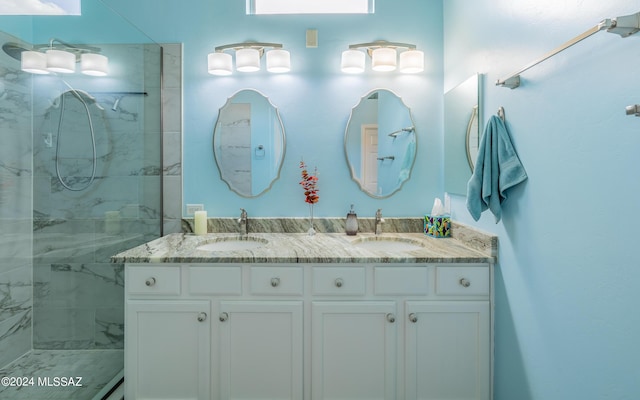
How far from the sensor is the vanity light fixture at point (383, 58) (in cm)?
226

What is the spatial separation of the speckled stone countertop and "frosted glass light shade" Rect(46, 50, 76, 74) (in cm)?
91

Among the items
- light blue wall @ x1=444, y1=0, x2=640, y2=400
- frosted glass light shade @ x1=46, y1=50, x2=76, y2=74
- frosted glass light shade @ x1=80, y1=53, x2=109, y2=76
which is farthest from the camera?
frosted glass light shade @ x1=80, y1=53, x2=109, y2=76

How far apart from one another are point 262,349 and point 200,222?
3.11 feet

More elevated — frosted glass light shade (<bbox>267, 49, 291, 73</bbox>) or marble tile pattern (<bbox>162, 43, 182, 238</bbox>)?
frosted glass light shade (<bbox>267, 49, 291, 73</bbox>)

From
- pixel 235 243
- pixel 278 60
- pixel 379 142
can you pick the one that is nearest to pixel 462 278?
pixel 379 142

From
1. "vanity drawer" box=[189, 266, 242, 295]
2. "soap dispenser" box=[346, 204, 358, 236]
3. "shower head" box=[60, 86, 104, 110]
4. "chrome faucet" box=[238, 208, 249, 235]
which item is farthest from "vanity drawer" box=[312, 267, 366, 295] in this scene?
"shower head" box=[60, 86, 104, 110]

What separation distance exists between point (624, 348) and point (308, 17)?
91.8 inches

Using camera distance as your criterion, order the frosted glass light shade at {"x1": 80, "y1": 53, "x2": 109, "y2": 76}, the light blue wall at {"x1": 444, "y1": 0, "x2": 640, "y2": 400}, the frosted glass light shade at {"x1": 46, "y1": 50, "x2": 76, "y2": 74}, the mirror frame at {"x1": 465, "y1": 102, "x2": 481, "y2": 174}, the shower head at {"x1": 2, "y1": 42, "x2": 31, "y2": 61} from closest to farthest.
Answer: the light blue wall at {"x1": 444, "y1": 0, "x2": 640, "y2": 400} < the shower head at {"x1": 2, "y1": 42, "x2": 31, "y2": 61} < the frosted glass light shade at {"x1": 46, "y1": 50, "x2": 76, "y2": 74} < the frosted glass light shade at {"x1": 80, "y1": 53, "x2": 109, "y2": 76} < the mirror frame at {"x1": 465, "y1": 102, "x2": 481, "y2": 174}

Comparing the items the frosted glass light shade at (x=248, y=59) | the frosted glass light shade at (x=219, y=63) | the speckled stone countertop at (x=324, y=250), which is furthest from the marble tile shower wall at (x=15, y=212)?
the frosted glass light shade at (x=248, y=59)

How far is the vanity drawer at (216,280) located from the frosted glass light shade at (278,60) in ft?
4.27

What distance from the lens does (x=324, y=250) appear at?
1.86 metres

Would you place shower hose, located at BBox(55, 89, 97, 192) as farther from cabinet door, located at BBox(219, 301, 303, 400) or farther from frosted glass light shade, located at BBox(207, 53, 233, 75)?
cabinet door, located at BBox(219, 301, 303, 400)

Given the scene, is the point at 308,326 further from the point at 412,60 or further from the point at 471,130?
the point at 412,60

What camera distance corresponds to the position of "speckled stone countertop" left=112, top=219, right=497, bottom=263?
5.67 feet
